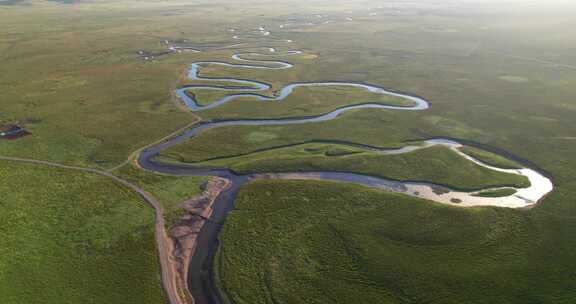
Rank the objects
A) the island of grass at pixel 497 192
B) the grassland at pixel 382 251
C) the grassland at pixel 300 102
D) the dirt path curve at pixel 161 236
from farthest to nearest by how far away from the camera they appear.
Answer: the grassland at pixel 300 102
the island of grass at pixel 497 192
the dirt path curve at pixel 161 236
the grassland at pixel 382 251

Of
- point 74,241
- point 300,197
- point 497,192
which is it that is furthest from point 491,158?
point 74,241

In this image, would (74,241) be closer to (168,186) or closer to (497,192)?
(168,186)

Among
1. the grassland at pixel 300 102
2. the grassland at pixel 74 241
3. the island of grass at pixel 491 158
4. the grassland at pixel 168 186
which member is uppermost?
the grassland at pixel 300 102

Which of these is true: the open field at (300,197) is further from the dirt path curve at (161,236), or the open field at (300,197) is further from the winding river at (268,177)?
the winding river at (268,177)

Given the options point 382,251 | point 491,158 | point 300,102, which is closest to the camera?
point 382,251

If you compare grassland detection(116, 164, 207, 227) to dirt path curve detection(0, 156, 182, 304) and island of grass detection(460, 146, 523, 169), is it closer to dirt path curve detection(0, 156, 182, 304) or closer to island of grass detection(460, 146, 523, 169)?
dirt path curve detection(0, 156, 182, 304)

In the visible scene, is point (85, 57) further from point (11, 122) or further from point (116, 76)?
point (11, 122)

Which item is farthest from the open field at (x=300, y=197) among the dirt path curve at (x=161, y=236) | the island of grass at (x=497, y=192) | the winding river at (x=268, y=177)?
the winding river at (x=268, y=177)

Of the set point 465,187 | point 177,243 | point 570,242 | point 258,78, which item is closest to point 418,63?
point 258,78
